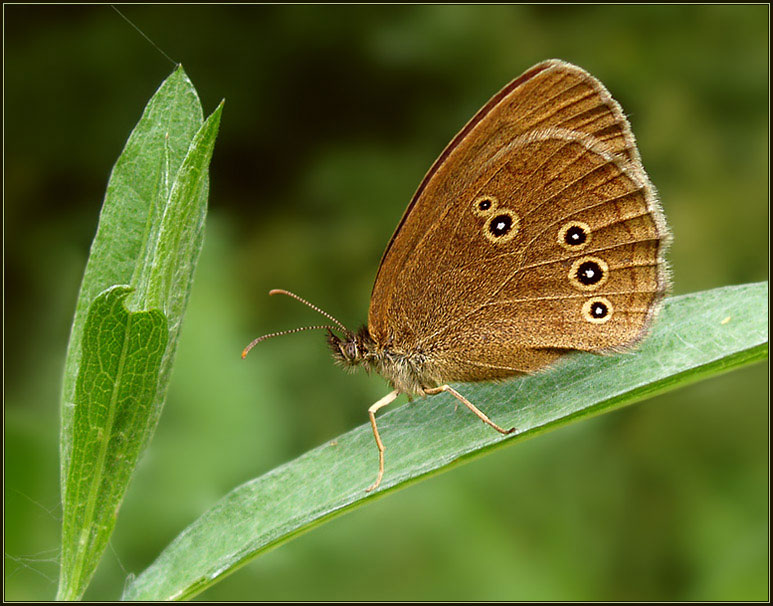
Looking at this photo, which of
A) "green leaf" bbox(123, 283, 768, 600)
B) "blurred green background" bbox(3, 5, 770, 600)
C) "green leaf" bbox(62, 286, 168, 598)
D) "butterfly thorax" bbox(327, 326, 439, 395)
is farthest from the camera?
"blurred green background" bbox(3, 5, 770, 600)

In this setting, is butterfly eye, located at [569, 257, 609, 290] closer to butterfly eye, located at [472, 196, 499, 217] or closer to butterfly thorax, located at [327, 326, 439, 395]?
butterfly eye, located at [472, 196, 499, 217]

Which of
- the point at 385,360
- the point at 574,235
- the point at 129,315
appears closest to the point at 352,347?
the point at 385,360

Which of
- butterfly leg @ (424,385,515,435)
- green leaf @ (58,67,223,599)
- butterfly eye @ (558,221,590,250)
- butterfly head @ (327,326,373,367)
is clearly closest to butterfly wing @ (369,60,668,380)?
butterfly eye @ (558,221,590,250)

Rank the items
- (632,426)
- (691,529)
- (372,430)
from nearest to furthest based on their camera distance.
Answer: (372,430) < (691,529) < (632,426)

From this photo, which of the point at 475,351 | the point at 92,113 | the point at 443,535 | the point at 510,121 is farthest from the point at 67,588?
→ the point at 92,113

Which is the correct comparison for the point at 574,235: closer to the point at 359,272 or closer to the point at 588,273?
the point at 588,273

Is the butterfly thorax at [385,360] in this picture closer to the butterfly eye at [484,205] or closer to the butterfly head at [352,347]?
the butterfly head at [352,347]

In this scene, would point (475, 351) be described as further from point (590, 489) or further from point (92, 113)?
point (92, 113)

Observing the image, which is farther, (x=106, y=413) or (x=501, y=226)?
(x=501, y=226)
